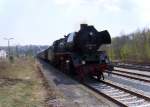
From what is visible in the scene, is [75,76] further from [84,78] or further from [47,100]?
[47,100]

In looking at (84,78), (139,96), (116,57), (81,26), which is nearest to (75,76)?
(84,78)

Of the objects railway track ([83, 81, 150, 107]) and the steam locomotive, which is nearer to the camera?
railway track ([83, 81, 150, 107])

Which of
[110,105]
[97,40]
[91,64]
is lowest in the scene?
[110,105]

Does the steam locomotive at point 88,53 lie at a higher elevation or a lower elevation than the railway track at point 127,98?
higher

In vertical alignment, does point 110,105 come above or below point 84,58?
below

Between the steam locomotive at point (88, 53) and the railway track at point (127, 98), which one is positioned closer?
the railway track at point (127, 98)

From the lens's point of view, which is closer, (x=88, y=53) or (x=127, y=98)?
(x=127, y=98)

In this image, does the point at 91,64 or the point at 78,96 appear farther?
the point at 91,64

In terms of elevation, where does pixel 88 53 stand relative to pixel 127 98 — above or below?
above

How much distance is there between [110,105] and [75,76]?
13.5m

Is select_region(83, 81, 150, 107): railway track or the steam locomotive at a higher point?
the steam locomotive

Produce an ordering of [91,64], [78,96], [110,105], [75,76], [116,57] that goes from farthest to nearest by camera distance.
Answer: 1. [116,57]
2. [75,76]
3. [91,64]
4. [78,96]
5. [110,105]

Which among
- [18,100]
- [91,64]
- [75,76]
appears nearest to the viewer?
[18,100]

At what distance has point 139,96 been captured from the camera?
47.4 ft
